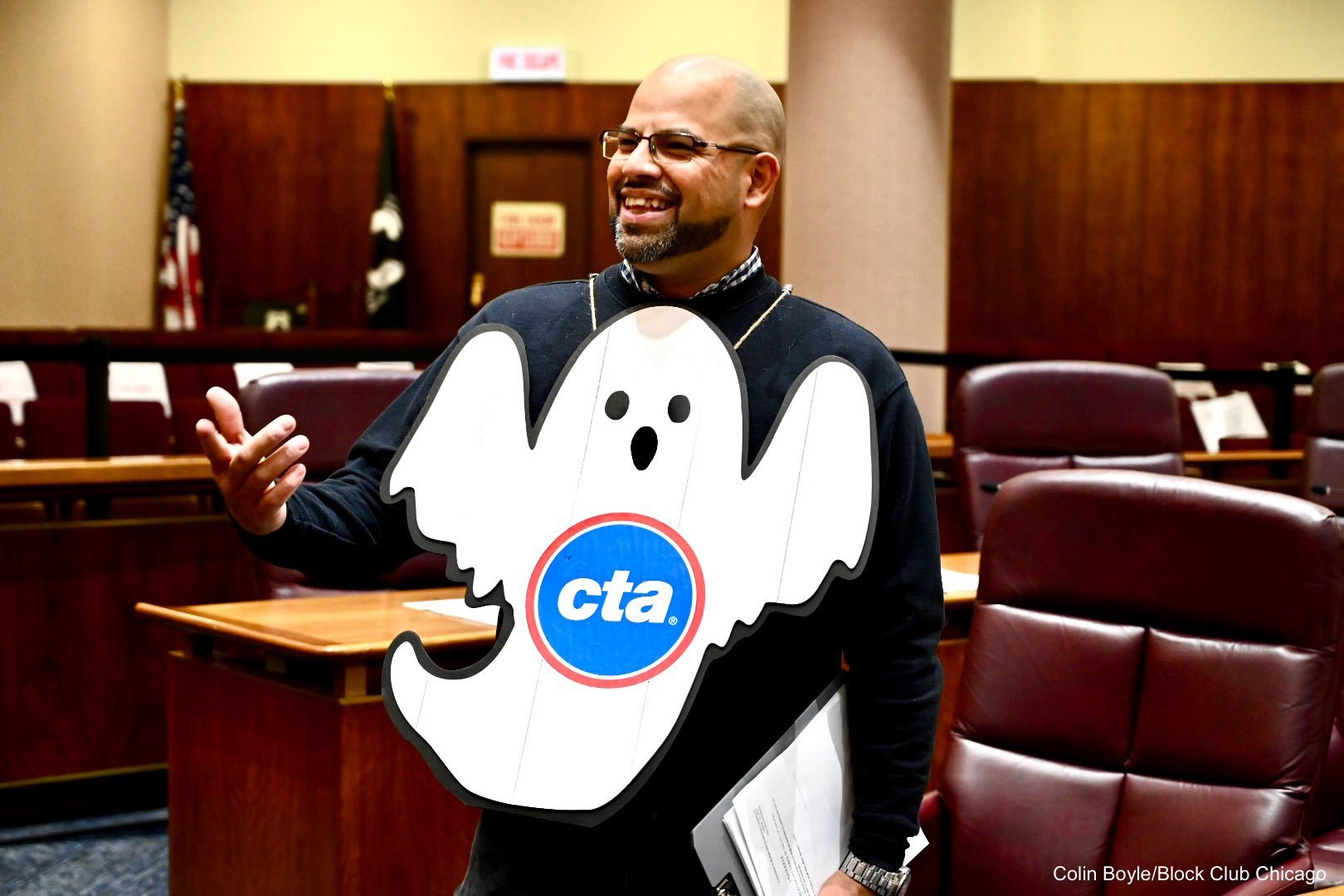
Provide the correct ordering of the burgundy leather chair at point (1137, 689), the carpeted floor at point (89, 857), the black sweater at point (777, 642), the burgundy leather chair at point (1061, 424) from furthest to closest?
the burgundy leather chair at point (1061, 424) < the carpeted floor at point (89, 857) < the burgundy leather chair at point (1137, 689) < the black sweater at point (777, 642)

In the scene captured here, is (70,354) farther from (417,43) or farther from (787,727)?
(417,43)

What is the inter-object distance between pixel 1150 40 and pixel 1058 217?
1.30 meters

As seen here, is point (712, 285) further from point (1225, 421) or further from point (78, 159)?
point (78, 159)

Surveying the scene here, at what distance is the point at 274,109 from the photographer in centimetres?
981

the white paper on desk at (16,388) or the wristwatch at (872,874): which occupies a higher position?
the white paper on desk at (16,388)

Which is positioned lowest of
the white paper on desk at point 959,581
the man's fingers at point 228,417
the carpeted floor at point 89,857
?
the carpeted floor at point 89,857

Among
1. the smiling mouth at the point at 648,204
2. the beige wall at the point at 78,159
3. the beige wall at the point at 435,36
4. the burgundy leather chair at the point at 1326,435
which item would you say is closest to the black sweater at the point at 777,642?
the smiling mouth at the point at 648,204

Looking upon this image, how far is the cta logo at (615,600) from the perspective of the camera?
122 centimetres

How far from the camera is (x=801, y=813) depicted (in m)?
1.27

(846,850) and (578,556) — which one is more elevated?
(578,556)

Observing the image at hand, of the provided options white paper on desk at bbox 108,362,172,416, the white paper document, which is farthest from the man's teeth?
white paper on desk at bbox 108,362,172,416

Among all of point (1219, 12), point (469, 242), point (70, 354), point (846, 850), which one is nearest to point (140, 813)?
point (70, 354)

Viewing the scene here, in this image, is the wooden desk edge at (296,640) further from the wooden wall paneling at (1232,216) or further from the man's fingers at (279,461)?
the wooden wall paneling at (1232,216)

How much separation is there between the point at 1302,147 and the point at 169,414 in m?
7.35
